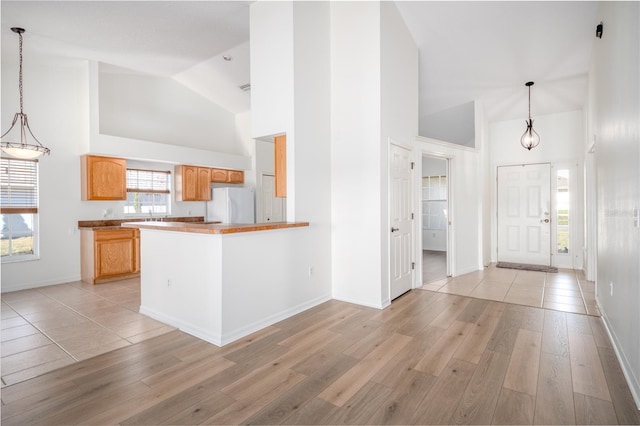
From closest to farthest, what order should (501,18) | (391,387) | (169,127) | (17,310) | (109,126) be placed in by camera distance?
1. (391,387)
2. (17,310)
3. (501,18)
4. (109,126)
5. (169,127)

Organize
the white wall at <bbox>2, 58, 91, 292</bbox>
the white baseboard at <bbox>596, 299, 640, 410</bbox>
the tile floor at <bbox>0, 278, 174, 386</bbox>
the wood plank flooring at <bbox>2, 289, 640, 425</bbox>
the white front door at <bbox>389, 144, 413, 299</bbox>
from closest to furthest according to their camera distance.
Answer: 1. the wood plank flooring at <bbox>2, 289, 640, 425</bbox>
2. the white baseboard at <bbox>596, 299, 640, 410</bbox>
3. the tile floor at <bbox>0, 278, 174, 386</bbox>
4. the white front door at <bbox>389, 144, 413, 299</bbox>
5. the white wall at <bbox>2, 58, 91, 292</bbox>

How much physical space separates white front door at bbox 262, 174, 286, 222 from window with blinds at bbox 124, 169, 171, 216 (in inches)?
81.0

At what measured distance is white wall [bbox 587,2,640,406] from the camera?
2.15 m

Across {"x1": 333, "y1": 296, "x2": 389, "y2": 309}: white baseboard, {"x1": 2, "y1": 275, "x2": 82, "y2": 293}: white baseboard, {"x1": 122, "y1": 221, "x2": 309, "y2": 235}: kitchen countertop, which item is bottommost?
{"x1": 333, "y1": 296, "x2": 389, "y2": 309}: white baseboard

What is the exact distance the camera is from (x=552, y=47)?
180 inches

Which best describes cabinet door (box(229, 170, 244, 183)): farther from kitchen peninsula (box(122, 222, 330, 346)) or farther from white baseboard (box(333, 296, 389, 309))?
white baseboard (box(333, 296, 389, 309))

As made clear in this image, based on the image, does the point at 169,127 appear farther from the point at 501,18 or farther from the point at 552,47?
the point at 552,47

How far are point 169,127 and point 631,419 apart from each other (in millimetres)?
7336

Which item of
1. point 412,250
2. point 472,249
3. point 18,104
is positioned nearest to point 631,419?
point 412,250

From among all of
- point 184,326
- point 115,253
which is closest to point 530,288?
point 184,326

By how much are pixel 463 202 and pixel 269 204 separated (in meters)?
4.31

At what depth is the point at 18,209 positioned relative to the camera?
492 cm

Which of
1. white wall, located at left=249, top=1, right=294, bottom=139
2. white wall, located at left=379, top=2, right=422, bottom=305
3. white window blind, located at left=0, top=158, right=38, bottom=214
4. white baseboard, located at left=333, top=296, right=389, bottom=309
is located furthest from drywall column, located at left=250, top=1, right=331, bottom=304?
white window blind, located at left=0, top=158, right=38, bottom=214

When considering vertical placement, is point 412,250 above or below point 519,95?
below
